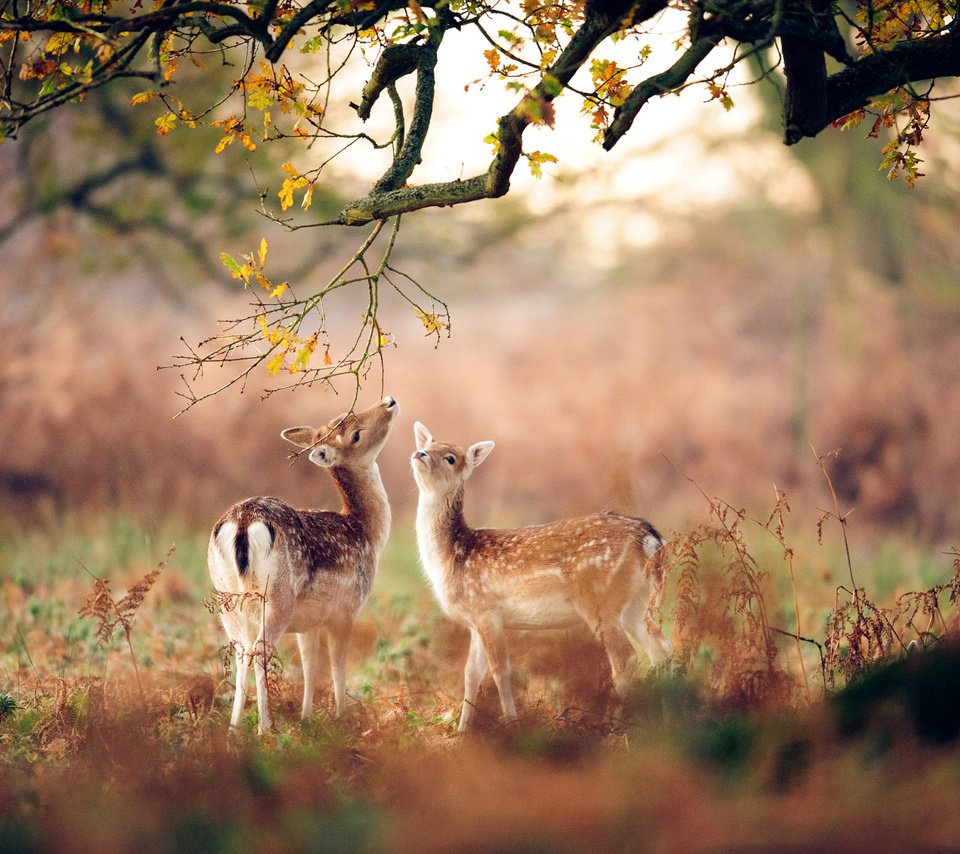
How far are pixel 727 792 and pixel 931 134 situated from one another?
14893mm

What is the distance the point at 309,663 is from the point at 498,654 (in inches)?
44.4

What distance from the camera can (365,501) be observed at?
7.68 meters

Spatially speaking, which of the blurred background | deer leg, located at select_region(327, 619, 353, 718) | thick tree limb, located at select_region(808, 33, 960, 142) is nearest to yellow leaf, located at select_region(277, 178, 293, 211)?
→ deer leg, located at select_region(327, 619, 353, 718)

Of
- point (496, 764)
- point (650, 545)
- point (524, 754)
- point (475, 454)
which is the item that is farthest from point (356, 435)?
point (496, 764)

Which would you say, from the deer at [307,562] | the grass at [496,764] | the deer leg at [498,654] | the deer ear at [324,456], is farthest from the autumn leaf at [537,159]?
the deer leg at [498,654]

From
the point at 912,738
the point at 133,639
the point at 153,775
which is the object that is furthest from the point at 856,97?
the point at 133,639

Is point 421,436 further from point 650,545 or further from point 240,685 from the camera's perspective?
point 240,685

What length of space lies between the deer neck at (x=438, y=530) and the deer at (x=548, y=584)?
1cm

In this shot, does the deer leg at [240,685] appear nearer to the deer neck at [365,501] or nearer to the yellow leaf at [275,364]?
the deer neck at [365,501]

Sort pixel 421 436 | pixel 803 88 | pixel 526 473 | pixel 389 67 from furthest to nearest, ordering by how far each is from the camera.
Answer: pixel 526 473 < pixel 421 436 < pixel 389 67 < pixel 803 88

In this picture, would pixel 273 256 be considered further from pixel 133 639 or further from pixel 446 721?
pixel 446 721

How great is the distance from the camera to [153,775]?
481cm

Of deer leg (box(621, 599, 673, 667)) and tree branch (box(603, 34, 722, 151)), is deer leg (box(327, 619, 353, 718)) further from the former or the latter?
tree branch (box(603, 34, 722, 151))

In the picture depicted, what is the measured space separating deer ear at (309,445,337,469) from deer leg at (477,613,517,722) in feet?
4.78
